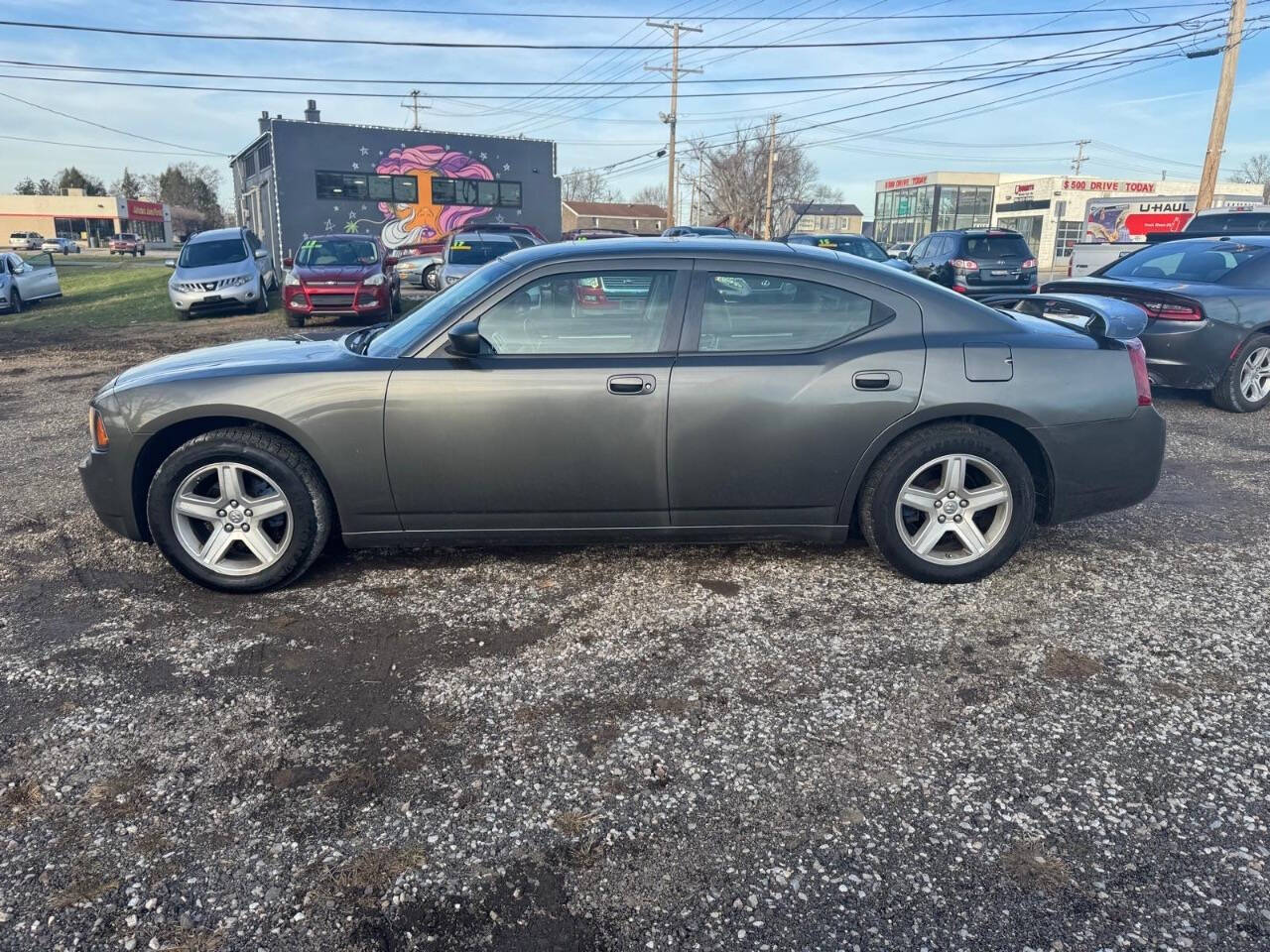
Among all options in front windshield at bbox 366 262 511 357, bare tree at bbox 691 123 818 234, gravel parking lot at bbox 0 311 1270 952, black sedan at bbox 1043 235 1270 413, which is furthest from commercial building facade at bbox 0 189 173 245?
gravel parking lot at bbox 0 311 1270 952

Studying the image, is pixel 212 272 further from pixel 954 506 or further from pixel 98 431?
pixel 954 506

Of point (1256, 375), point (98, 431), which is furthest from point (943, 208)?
point (98, 431)

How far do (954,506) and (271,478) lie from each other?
3026mm

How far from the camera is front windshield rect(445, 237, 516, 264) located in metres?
16.6

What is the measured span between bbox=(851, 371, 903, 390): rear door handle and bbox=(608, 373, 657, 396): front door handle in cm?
89

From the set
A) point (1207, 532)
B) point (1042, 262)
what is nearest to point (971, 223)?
point (1042, 262)

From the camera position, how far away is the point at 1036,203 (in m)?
64.9

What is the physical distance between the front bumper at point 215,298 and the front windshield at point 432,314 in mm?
14173

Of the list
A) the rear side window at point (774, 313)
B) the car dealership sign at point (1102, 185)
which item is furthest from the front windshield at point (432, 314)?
the car dealership sign at point (1102, 185)

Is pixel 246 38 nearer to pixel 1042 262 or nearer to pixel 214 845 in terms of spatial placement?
pixel 214 845

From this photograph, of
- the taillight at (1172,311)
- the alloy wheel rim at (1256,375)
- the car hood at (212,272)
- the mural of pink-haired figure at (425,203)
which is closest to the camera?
the taillight at (1172,311)

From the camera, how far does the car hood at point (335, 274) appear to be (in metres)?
14.6

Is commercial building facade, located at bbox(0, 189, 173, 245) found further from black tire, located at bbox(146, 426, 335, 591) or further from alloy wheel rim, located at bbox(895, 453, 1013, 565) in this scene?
alloy wheel rim, located at bbox(895, 453, 1013, 565)

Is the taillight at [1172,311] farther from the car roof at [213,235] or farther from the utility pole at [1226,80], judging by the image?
the car roof at [213,235]
